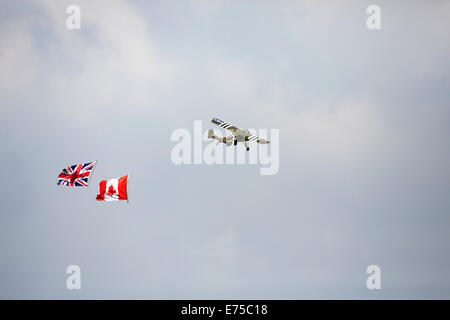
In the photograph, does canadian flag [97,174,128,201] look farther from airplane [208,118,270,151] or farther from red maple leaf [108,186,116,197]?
airplane [208,118,270,151]

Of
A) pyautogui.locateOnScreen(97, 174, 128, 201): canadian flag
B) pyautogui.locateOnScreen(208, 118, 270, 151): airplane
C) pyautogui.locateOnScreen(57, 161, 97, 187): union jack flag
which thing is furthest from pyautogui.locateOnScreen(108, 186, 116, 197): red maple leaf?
pyautogui.locateOnScreen(208, 118, 270, 151): airplane

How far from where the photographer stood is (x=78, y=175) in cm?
15250

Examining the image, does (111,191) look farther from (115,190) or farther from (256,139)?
(256,139)

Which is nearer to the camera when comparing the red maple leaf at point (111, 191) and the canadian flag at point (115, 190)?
the canadian flag at point (115, 190)

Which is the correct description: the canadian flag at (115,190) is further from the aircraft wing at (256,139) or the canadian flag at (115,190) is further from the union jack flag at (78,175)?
the aircraft wing at (256,139)

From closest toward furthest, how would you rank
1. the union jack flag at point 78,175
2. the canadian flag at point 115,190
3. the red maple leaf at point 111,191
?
the canadian flag at point 115,190, the red maple leaf at point 111,191, the union jack flag at point 78,175

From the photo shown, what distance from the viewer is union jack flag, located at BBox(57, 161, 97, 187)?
152 m

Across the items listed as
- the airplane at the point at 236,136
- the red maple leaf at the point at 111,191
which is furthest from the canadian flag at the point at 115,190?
the airplane at the point at 236,136

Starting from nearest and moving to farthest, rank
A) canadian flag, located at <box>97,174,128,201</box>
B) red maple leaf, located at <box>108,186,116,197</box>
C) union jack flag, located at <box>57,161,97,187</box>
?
canadian flag, located at <box>97,174,128,201</box> → red maple leaf, located at <box>108,186,116,197</box> → union jack flag, located at <box>57,161,97,187</box>

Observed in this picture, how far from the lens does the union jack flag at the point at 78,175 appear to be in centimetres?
15162
